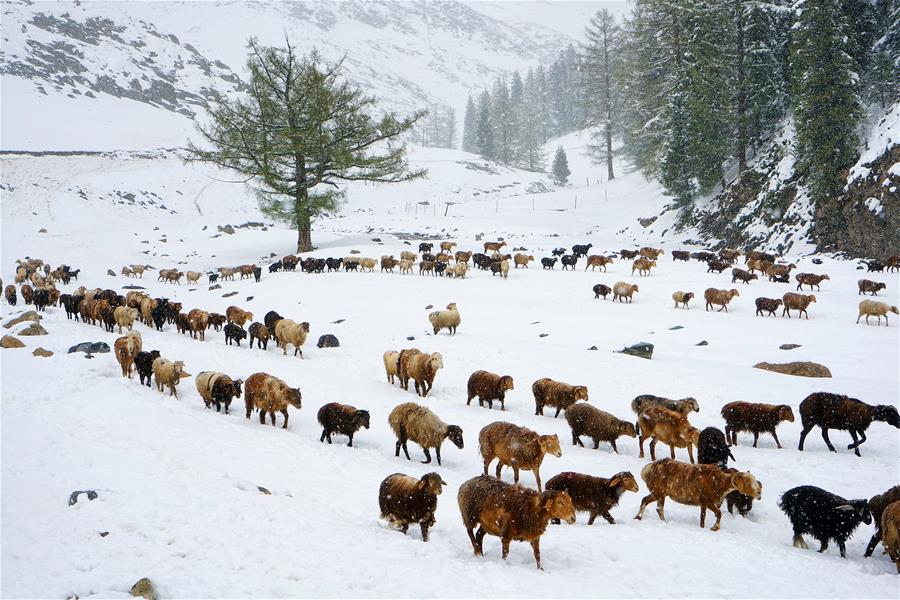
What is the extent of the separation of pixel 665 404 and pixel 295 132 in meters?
29.7

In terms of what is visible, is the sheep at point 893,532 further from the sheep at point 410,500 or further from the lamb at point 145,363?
the lamb at point 145,363

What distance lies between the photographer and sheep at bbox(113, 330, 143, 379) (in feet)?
46.1

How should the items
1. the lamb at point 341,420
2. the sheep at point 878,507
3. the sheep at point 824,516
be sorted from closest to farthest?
the sheep at point 878,507
the sheep at point 824,516
the lamb at point 341,420

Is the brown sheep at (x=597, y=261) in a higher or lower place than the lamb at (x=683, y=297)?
higher

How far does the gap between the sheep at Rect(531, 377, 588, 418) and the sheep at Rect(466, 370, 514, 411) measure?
72 cm

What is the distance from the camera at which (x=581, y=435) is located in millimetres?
10828

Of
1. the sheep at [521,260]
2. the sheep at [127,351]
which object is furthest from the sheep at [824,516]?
the sheep at [521,260]

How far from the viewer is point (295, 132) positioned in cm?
3350

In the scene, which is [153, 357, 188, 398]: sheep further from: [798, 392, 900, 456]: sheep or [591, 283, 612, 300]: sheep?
[591, 283, 612, 300]: sheep

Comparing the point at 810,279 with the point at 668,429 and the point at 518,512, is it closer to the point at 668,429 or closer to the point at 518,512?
the point at 668,429

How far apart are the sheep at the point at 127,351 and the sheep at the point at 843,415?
15872 mm

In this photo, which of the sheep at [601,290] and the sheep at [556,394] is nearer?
the sheep at [556,394]

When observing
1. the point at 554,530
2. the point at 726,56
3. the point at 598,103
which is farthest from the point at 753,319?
the point at 598,103

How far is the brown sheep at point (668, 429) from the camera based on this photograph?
30.2ft
